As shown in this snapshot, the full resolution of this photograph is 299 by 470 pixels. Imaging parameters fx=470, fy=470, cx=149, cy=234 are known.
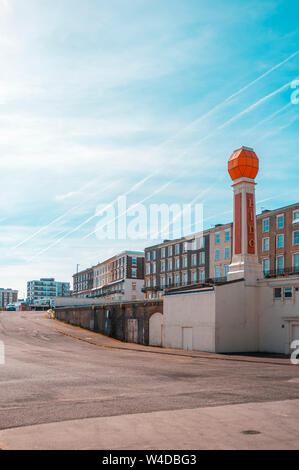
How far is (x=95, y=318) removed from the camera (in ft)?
173

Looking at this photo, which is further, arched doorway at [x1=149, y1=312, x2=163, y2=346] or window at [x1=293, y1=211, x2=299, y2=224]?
window at [x1=293, y1=211, x2=299, y2=224]

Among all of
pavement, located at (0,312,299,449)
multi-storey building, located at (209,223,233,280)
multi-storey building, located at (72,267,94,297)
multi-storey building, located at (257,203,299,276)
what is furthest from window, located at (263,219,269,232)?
multi-storey building, located at (72,267,94,297)

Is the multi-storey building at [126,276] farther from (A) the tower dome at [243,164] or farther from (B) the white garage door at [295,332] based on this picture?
(B) the white garage door at [295,332]

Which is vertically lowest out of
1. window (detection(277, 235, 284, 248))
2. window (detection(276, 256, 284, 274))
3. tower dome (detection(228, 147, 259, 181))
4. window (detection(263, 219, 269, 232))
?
window (detection(276, 256, 284, 274))

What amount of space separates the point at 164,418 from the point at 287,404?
3849 mm

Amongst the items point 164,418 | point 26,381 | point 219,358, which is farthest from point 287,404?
point 219,358

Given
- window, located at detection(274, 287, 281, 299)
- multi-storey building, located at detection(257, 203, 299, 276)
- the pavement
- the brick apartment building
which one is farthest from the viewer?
the brick apartment building

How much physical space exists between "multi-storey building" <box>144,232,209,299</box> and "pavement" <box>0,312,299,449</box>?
58.9 m

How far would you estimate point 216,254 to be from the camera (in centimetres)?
7675

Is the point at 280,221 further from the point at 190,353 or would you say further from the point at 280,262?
the point at 190,353

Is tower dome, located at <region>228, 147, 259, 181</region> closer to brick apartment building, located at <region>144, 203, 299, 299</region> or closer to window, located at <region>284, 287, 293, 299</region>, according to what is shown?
window, located at <region>284, 287, 293, 299</region>

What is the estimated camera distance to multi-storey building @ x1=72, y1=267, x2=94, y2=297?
135m

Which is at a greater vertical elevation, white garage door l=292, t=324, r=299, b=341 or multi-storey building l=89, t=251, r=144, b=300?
multi-storey building l=89, t=251, r=144, b=300
